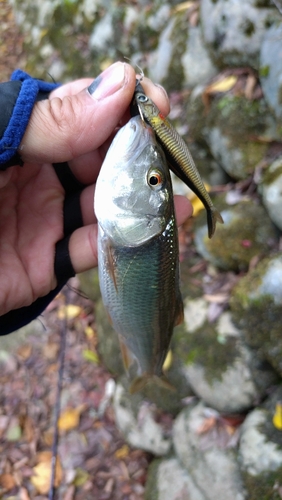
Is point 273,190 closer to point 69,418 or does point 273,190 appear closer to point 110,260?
point 110,260

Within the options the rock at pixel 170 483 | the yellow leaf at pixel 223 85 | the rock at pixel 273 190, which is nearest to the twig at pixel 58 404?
the rock at pixel 170 483

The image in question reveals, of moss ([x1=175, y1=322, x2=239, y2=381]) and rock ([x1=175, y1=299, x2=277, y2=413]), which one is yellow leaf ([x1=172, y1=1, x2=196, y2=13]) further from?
moss ([x1=175, y1=322, x2=239, y2=381])

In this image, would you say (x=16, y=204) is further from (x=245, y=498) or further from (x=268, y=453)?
(x=245, y=498)

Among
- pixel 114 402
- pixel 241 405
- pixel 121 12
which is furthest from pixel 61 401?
pixel 121 12

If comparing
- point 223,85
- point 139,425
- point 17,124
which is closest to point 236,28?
point 223,85

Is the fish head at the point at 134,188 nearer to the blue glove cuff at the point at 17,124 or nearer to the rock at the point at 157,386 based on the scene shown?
the blue glove cuff at the point at 17,124
